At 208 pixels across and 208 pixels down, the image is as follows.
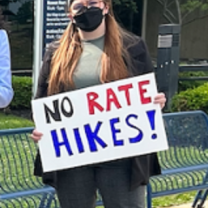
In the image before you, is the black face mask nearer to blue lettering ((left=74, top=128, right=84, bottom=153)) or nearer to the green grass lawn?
blue lettering ((left=74, top=128, right=84, bottom=153))

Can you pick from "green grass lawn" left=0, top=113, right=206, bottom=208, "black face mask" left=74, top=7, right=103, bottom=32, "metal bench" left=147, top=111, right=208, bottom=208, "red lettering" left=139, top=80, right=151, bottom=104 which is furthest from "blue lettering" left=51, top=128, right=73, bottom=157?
"metal bench" left=147, top=111, right=208, bottom=208

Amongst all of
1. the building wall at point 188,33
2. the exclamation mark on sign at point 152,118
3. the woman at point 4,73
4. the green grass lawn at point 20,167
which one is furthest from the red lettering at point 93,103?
the building wall at point 188,33

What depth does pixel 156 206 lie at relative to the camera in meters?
5.36

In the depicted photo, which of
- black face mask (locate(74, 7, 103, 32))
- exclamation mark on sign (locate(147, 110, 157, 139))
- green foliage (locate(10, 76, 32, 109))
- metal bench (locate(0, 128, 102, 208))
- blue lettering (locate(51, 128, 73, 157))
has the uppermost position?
black face mask (locate(74, 7, 103, 32))

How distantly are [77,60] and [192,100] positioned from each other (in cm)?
558

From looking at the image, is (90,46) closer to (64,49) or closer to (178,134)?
(64,49)

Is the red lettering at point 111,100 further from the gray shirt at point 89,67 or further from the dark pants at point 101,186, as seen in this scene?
the dark pants at point 101,186

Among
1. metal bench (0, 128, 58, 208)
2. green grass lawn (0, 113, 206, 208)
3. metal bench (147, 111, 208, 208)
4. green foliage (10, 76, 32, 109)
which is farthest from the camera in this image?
green foliage (10, 76, 32, 109)

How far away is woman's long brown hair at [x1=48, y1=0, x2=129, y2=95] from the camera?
294 centimetres

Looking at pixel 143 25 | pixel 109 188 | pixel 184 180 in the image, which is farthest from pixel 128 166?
pixel 143 25

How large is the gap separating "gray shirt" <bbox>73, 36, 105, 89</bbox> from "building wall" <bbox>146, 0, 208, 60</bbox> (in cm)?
1793

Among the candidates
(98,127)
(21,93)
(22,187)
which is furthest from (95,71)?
(21,93)

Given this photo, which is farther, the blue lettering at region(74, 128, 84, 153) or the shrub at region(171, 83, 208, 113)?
the shrub at region(171, 83, 208, 113)

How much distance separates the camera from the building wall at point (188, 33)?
21.0 meters
